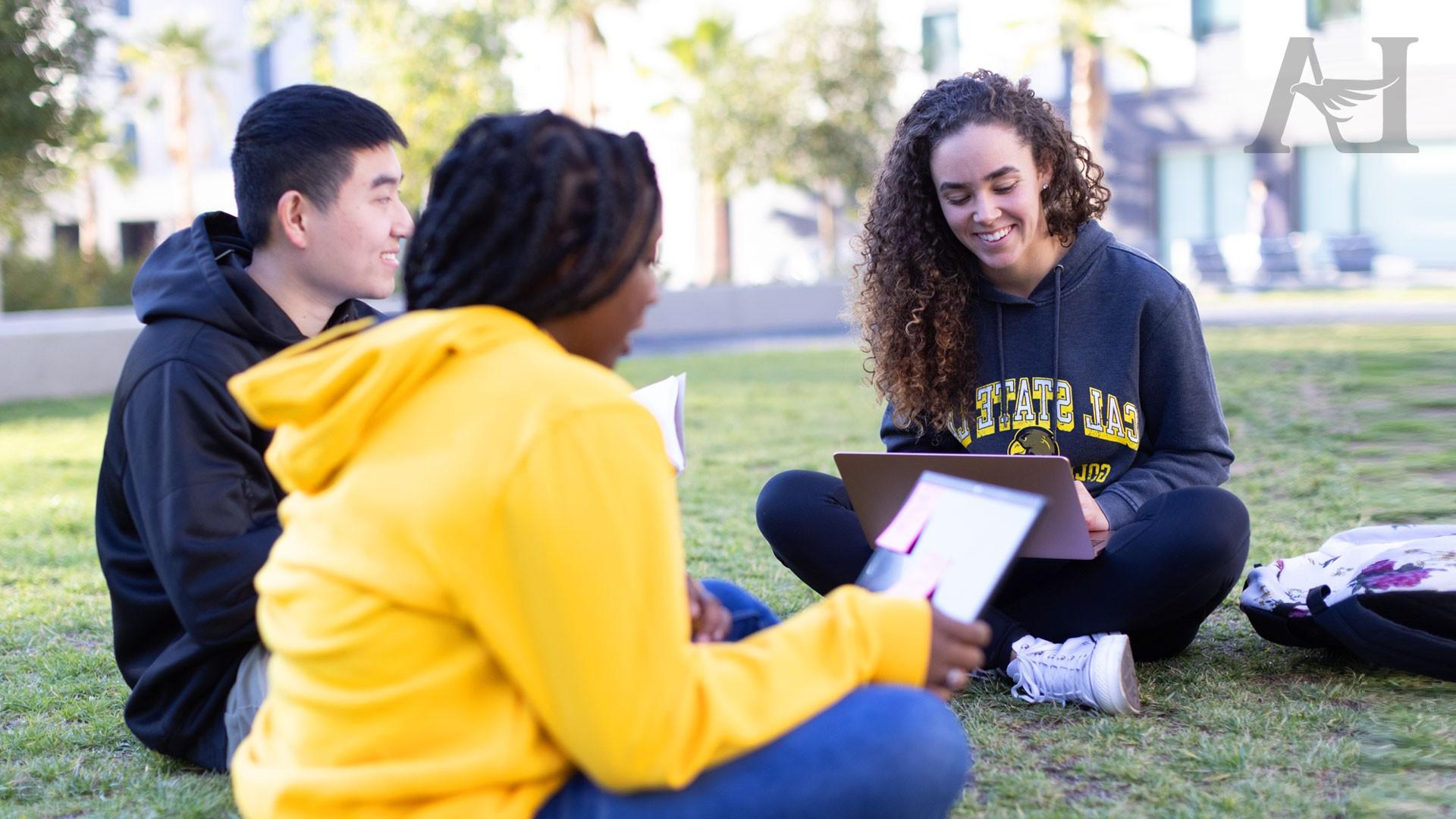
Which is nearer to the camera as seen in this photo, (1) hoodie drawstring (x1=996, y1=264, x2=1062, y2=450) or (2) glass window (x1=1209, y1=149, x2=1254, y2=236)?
(1) hoodie drawstring (x1=996, y1=264, x2=1062, y2=450)

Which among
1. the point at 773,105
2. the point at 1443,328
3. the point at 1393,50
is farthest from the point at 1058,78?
the point at 1443,328

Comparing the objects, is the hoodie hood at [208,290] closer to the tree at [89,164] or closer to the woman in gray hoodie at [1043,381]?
the woman in gray hoodie at [1043,381]

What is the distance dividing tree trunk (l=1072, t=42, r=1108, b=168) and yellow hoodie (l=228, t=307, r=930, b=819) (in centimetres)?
2747

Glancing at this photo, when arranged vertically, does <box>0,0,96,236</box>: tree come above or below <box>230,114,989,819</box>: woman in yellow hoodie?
above

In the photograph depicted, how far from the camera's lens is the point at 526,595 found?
1424mm

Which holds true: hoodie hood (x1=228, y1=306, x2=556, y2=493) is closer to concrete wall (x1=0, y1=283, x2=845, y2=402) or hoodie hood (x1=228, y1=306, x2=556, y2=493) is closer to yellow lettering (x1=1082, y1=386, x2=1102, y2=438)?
yellow lettering (x1=1082, y1=386, x2=1102, y2=438)

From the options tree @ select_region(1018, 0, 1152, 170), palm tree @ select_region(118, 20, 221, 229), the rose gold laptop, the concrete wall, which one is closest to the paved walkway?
the concrete wall

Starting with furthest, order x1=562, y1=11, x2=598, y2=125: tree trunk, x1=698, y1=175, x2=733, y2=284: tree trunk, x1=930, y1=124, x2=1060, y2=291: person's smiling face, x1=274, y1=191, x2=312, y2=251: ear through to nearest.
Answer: x1=698, y1=175, x2=733, y2=284: tree trunk < x1=562, y1=11, x2=598, y2=125: tree trunk < x1=930, y1=124, x2=1060, y2=291: person's smiling face < x1=274, y1=191, x2=312, y2=251: ear

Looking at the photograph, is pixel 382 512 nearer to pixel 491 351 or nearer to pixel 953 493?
pixel 491 351

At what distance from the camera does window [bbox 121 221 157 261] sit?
37812 millimetres

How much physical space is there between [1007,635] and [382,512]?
6.59ft

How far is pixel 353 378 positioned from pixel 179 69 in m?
34.5

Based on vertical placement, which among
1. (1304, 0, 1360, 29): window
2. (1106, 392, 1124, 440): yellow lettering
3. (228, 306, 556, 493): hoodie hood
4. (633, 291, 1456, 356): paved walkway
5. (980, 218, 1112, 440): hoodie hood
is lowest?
(633, 291, 1456, 356): paved walkway

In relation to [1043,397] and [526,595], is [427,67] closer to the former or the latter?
[1043,397]
